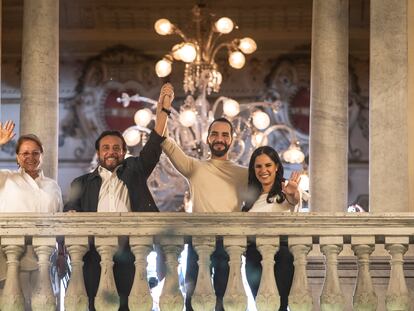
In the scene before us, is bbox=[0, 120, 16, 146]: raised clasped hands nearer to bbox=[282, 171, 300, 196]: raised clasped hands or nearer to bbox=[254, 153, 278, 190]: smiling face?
bbox=[254, 153, 278, 190]: smiling face

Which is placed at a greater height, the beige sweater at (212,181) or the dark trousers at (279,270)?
the beige sweater at (212,181)

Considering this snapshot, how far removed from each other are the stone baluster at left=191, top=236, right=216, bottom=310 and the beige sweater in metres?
1.03

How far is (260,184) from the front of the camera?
10141 mm

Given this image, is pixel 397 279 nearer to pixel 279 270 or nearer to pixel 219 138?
pixel 279 270

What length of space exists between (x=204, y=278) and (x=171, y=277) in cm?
19

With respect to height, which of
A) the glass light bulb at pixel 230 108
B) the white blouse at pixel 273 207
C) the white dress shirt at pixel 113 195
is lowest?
the white blouse at pixel 273 207

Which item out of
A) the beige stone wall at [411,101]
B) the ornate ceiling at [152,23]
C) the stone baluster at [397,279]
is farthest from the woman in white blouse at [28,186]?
the ornate ceiling at [152,23]

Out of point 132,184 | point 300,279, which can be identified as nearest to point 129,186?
point 132,184

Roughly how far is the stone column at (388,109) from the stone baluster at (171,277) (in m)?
2.55

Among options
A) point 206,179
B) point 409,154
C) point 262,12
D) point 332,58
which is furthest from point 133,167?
point 262,12

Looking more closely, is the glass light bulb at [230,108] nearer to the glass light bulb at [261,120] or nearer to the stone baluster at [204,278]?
the glass light bulb at [261,120]

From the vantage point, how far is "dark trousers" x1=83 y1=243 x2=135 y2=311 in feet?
30.9

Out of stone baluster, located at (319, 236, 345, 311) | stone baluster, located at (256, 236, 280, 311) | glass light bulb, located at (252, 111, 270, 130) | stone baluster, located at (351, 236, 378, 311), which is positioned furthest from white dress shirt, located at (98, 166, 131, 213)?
glass light bulb, located at (252, 111, 270, 130)

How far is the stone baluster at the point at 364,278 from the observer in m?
9.23
